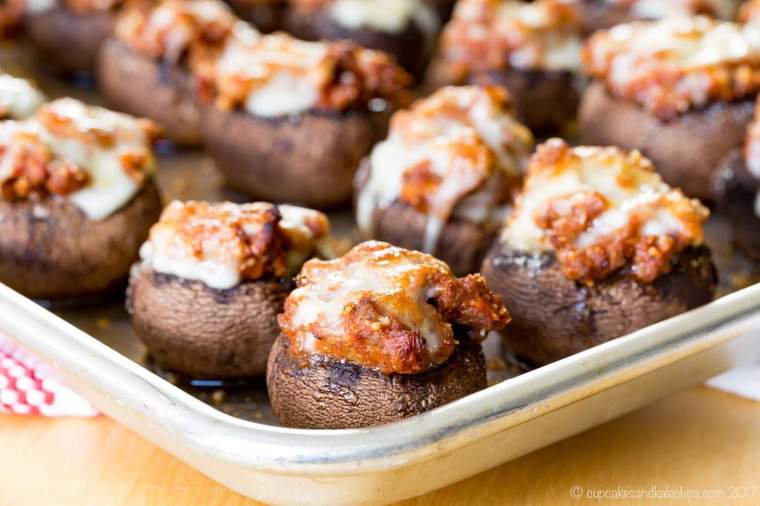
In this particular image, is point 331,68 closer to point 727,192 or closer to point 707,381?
point 727,192

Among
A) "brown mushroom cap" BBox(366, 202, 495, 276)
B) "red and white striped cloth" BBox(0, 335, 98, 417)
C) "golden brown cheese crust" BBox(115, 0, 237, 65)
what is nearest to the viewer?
"red and white striped cloth" BBox(0, 335, 98, 417)

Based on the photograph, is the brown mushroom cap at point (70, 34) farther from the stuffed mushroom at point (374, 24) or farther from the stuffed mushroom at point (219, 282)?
the stuffed mushroom at point (219, 282)

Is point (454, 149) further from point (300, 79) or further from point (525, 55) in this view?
point (525, 55)

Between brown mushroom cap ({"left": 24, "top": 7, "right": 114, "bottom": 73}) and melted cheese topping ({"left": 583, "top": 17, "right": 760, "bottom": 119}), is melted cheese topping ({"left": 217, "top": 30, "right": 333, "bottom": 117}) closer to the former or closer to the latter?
melted cheese topping ({"left": 583, "top": 17, "right": 760, "bottom": 119})

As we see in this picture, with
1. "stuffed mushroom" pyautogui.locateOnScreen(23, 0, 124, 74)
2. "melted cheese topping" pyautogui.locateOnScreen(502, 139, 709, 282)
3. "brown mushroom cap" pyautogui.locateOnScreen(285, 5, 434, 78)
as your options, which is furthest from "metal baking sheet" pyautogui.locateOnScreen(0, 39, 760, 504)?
"stuffed mushroom" pyautogui.locateOnScreen(23, 0, 124, 74)

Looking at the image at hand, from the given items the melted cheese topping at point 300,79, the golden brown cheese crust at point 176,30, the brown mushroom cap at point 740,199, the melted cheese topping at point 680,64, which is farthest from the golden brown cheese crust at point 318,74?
the brown mushroom cap at point 740,199

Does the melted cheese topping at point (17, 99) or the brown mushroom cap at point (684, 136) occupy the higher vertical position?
the brown mushroom cap at point (684, 136)
